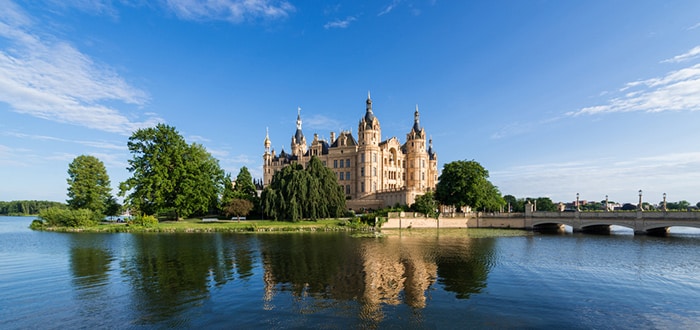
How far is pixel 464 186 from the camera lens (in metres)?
61.5

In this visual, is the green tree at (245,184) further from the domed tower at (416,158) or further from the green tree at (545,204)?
the green tree at (545,204)

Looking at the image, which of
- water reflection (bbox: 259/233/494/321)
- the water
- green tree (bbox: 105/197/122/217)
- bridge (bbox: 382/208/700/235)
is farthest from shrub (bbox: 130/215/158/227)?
bridge (bbox: 382/208/700/235)

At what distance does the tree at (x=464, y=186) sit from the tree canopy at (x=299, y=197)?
19903 millimetres

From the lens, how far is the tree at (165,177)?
55625 millimetres

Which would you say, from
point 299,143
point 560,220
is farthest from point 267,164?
point 560,220

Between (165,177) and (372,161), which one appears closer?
(165,177)

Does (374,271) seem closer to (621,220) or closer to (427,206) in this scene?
(427,206)

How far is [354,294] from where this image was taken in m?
17.0

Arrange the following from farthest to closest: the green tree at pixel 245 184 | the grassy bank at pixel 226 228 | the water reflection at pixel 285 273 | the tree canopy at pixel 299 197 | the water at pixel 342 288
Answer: the green tree at pixel 245 184 → the tree canopy at pixel 299 197 → the grassy bank at pixel 226 228 → the water reflection at pixel 285 273 → the water at pixel 342 288

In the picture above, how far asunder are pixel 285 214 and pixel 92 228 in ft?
92.4

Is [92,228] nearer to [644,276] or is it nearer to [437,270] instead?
[437,270]

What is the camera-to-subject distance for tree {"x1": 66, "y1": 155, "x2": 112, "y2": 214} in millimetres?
61281

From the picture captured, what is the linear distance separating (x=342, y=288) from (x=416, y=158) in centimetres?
7028

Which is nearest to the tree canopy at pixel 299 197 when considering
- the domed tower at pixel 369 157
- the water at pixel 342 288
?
the domed tower at pixel 369 157
